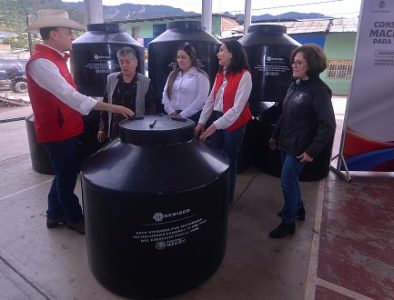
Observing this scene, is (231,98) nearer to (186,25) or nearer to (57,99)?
(57,99)

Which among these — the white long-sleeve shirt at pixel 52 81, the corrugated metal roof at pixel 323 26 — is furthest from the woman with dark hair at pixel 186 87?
the corrugated metal roof at pixel 323 26

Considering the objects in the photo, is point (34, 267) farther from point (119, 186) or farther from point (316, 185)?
point (316, 185)

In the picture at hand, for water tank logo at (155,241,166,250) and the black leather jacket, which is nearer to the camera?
water tank logo at (155,241,166,250)

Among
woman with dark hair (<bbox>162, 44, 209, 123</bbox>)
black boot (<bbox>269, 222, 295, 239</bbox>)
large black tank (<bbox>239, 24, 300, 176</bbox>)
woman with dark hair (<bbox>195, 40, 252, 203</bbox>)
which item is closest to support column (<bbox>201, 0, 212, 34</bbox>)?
large black tank (<bbox>239, 24, 300, 176</bbox>)

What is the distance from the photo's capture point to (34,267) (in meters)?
2.47

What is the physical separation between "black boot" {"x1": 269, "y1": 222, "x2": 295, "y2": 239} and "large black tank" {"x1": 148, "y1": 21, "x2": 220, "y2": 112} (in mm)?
2058

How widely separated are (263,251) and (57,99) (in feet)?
6.76

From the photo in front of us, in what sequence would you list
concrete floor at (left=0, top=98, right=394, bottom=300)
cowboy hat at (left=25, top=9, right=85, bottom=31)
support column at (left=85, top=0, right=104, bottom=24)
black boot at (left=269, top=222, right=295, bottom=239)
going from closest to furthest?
concrete floor at (left=0, top=98, right=394, bottom=300), cowboy hat at (left=25, top=9, right=85, bottom=31), black boot at (left=269, top=222, right=295, bottom=239), support column at (left=85, top=0, right=104, bottom=24)

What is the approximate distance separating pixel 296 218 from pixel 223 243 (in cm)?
120

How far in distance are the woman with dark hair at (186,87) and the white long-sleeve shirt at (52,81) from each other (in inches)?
46.7

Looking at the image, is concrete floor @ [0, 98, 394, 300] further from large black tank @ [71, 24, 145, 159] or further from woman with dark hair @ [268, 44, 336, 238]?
large black tank @ [71, 24, 145, 159]

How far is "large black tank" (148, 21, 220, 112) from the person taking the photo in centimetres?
398

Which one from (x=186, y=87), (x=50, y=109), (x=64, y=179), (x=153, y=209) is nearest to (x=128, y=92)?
(x=186, y=87)

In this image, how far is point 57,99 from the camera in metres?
2.45
